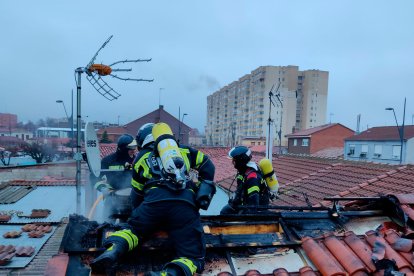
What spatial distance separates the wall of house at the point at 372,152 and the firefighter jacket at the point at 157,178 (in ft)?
116

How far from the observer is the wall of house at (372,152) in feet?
115

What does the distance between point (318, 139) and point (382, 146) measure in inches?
343

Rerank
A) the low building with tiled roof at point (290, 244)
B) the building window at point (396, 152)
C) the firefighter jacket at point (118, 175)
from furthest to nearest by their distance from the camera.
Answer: the building window at point (396, 152)
the firefighter jacket at point (118, 175)
the low building with tiled roof at point (290, 244)

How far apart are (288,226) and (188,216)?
126 cm

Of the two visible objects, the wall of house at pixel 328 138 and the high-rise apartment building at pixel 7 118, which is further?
the high-rise apartment building at pixel 7 118

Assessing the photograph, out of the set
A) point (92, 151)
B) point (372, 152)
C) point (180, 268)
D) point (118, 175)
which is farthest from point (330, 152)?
point (180, 268)

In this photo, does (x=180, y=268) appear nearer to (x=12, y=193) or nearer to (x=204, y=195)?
(x=204, y=195)

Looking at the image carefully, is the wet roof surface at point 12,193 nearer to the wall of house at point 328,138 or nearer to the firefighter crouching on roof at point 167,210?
the firefighter crouching on roof at point 167,210

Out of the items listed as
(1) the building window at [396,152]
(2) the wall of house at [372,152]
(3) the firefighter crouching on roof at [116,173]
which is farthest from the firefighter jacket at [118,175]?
(1) the building window at [396,152]

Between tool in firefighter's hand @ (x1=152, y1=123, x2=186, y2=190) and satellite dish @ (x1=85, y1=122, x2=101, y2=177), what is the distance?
9.52ft

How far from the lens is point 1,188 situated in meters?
12.0

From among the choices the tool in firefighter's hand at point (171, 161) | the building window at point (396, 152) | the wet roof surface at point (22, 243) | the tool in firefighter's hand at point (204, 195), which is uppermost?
the tool in firefighter's hand at point (171, 161)

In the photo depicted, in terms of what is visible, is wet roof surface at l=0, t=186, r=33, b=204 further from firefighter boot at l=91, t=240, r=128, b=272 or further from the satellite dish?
A: firefighter boot at l=91, t=240, r=128, b=272

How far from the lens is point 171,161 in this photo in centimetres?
286
